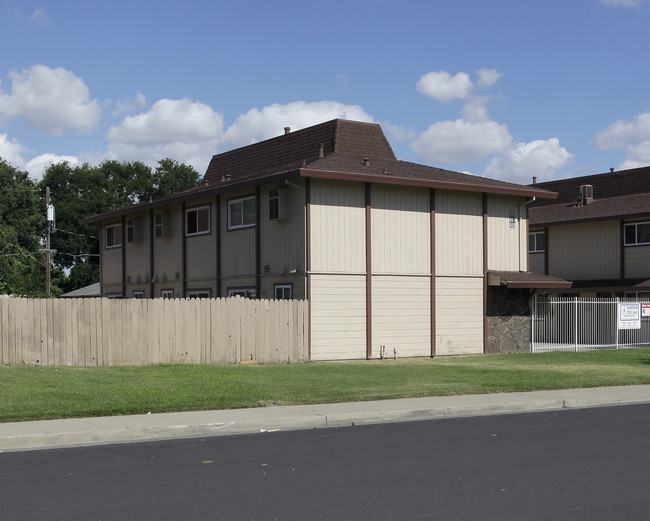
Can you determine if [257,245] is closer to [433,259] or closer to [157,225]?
[433,259]

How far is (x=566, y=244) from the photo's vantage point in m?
39.8

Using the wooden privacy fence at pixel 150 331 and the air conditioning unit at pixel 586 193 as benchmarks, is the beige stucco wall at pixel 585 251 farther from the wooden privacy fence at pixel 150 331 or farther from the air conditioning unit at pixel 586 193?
the wooden privacy fence at pixel 150 331

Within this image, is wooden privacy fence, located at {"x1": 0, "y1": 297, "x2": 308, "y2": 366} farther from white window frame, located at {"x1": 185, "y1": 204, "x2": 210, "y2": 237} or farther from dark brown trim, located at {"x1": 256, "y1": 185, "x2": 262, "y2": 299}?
white window frame, located at {"x1": 185, "y1": 204, "x2": 210, "y2": 237}

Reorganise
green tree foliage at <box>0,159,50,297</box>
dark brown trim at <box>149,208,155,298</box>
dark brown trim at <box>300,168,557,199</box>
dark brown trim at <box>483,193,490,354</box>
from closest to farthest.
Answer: dark brown trim at <box>300,168,557,199</box>, dark brown trim at <box>483,193,490,354</box>, dark brown trim at <box>149,208,155,298</box>, green tree foliage at <box>0,159,50,297</box>

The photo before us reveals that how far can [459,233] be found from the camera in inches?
1109

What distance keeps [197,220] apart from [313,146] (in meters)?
5.04

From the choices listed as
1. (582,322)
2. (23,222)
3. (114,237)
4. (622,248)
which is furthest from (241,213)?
(23,222)

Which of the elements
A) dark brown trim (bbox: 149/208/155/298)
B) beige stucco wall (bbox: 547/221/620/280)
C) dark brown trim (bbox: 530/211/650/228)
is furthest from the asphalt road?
beige stucco wall (bbox: 547/221/620/280)

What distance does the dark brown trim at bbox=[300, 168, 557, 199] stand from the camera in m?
24.5

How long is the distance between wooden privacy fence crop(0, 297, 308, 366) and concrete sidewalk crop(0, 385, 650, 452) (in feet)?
28.3

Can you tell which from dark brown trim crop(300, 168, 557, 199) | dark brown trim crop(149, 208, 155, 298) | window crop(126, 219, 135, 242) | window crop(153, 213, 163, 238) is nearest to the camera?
dark brown trim crop(300, 168, 557, 199)

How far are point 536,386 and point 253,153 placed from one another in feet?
63.6

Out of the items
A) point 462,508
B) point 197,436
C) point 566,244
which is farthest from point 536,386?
point 566,244

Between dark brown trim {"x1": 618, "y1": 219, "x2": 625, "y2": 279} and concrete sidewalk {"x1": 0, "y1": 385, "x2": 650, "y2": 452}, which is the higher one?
dark brown trim {"x1": 618, "y1": 219, "x2": 625, "y2": 279}
